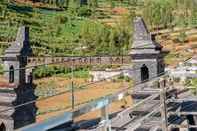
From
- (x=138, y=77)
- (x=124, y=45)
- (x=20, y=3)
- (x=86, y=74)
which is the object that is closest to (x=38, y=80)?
(x=86, y=74)

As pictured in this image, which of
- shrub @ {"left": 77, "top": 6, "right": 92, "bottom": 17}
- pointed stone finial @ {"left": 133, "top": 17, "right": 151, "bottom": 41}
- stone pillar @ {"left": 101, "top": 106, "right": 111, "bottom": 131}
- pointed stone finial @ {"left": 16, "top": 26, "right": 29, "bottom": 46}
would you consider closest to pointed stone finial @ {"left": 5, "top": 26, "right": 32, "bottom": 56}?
pointed stone finial @ {"left": 16, "top": 26, "right": 29, "bottom": 46}

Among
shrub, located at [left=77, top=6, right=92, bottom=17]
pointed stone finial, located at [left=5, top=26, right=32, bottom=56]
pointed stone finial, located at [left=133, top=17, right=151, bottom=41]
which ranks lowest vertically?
pointed stone finial, located at [left=5, top=26, right=32, bottom=56]

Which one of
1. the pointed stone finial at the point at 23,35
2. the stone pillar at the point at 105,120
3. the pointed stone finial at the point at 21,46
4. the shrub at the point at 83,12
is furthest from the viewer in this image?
the shrub at the point at 83,12

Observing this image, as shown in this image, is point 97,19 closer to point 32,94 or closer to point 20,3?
point 20,3

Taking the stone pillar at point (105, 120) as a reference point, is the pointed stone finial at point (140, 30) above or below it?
above

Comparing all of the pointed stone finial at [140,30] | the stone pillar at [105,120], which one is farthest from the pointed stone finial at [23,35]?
the stone pillar at [105,120]

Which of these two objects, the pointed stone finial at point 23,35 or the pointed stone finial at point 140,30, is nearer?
the pointed stone finial at point 23,35

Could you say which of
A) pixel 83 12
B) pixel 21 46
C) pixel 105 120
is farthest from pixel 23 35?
pixel 83 12

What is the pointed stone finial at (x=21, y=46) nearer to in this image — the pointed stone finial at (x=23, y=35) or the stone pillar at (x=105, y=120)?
the pointed stone finial at (x=23, y=35)

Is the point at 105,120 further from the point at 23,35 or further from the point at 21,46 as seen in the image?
the point at 23,35

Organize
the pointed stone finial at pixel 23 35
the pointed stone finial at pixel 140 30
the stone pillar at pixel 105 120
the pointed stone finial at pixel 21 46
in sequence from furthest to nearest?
the pointed stone finial at pixel 140 30
the pointed stone finial at pixel 23 35
the pointed stone finial at pixel 21 46
the stone pillar at pixel 105 120

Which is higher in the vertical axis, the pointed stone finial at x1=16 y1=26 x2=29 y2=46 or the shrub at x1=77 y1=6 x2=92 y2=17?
the shrub at x1=77 y1=6 x2=92 y2=17

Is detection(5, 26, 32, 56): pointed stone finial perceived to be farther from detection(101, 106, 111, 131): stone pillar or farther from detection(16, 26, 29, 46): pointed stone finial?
detection(101, 106, 111, 131): stone pillar
